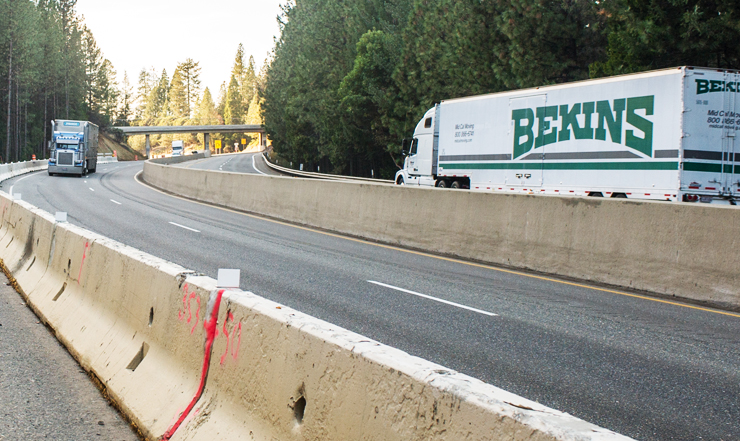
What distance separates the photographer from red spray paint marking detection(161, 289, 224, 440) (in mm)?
4176

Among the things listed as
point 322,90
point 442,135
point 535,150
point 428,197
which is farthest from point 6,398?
point 322,90

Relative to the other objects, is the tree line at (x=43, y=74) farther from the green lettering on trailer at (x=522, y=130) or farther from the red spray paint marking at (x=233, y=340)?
the red spray paint marking at (x=233, y=340)

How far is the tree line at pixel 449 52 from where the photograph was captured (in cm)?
2203

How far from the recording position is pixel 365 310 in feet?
27.6

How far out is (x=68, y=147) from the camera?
146ft

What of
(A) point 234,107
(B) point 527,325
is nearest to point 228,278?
(B) point 527,325

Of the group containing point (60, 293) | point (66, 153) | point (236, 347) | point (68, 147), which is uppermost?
point (68, 147)

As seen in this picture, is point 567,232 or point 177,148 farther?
point 177,148

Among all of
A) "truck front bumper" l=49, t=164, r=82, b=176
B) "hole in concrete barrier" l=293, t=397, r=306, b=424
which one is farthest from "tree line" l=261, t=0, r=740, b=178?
"hole in concrete barrier" l=293, t=397, r=306, b=424

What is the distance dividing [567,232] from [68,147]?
40.5 m

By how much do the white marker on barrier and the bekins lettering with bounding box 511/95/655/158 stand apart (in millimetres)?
14760

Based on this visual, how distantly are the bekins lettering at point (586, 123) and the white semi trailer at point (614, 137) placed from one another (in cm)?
3

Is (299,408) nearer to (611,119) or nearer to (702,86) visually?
(702,86)

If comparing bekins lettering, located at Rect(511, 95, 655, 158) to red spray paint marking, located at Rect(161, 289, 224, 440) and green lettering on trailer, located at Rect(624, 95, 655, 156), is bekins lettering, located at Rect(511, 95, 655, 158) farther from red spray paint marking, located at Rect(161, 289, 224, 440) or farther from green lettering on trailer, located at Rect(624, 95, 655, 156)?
red spray paint marking, located at Rect(161, 289, 224, 440)
